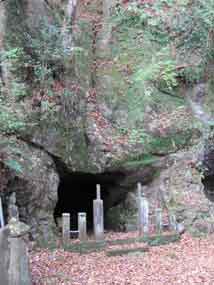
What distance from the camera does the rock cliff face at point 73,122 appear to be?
9625mm

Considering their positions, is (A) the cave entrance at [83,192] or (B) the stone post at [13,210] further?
(A) the cave entrance at [83,192]

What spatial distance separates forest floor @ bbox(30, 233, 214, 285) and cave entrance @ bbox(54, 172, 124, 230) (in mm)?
3198

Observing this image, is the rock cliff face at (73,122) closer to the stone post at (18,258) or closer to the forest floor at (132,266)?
the forest floor at (132,266)

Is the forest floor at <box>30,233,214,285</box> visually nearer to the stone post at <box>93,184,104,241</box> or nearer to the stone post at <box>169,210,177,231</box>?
the stone post at <box>93,184,104,241</box>

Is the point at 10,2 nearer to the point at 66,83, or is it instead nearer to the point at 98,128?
the point at 66,83

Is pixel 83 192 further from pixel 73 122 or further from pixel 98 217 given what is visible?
pixel 98 217

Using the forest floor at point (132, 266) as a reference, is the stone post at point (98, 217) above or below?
above

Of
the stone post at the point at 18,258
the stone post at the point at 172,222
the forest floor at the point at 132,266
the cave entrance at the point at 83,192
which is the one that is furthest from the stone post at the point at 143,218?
the stone post at the point at 18,258

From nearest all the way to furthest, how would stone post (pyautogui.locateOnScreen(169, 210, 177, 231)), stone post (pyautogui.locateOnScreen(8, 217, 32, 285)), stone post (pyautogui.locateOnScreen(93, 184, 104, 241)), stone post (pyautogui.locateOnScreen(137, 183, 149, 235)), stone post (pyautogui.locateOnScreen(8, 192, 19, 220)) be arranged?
stone post (pyautogui.locateOnScreen(8, 217, 32, 285))
stone post (pyautogui.locateOnScreen(8, 192, 19, 220))
stone post (pyautogui.locateOnScreen(93, 184, 104, 241))
stone post (pyautogui.locateOnScreen(137, 183, 149, 235))
stone post (pyautogui.locateOnScreen(169, 210, 177, 231))

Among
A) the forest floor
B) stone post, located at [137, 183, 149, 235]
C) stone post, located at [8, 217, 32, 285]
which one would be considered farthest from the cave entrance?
stone post, located at [8, 217, 32, 285]

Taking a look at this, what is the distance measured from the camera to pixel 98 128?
37.3 feet

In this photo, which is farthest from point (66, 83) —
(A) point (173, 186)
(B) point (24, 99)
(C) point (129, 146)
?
(A) point (173, 186)

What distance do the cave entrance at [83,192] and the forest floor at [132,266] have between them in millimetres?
3198

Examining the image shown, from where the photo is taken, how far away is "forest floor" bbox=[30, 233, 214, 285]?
712cm
